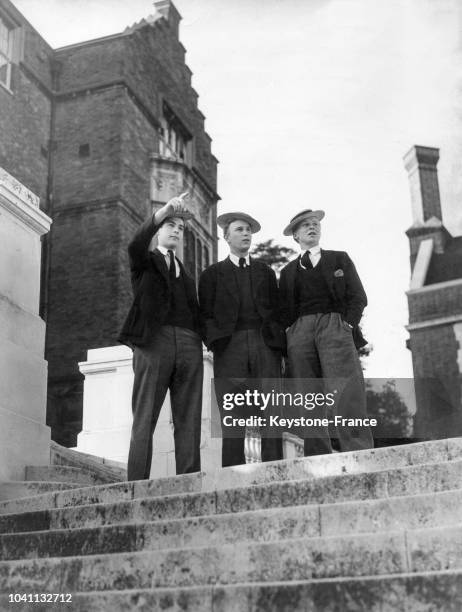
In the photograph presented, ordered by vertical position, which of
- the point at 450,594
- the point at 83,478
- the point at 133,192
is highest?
the point at 133,192

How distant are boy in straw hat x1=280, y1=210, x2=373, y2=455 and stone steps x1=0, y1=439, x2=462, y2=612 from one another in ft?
3.37

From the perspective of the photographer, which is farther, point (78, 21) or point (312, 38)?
point (312, 38)

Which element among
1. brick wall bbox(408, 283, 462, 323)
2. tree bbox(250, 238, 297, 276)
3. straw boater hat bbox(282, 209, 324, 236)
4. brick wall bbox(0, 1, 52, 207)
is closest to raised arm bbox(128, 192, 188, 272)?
straw boater hat bbox(282, 209, 324, 236)

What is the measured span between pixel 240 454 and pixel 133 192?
45.9ft

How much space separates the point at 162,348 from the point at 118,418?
11.7 feet

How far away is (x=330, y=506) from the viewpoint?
10.9 feet

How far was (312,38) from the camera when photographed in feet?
46.9

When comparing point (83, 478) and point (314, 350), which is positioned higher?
point (314, 350)

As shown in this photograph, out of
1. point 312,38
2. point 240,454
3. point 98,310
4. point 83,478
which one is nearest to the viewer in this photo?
point 240,454

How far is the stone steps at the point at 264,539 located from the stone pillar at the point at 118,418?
3.86 m

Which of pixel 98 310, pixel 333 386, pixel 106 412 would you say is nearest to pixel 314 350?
pixel 333 386

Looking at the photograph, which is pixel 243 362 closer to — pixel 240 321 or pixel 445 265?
pixel 240 321

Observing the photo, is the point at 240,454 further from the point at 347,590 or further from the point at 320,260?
the point at 347,590

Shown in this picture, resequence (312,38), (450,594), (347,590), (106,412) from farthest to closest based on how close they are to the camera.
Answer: (312,38)
(106,412)
(347,590)
(450,594)
